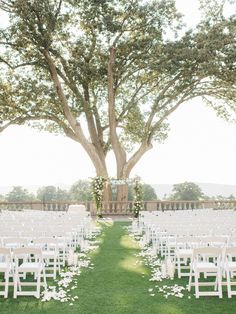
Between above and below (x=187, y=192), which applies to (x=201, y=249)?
below

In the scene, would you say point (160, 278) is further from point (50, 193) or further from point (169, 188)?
point (169, 188)

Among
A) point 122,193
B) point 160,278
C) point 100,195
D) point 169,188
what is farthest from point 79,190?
point 160,278

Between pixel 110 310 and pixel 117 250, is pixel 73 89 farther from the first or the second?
pixel 110 310

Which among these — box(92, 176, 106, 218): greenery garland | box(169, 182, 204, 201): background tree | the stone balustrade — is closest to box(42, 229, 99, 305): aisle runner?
box(92, 176, 106, 218): greenery garland

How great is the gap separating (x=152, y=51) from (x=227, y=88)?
6736 millimetres

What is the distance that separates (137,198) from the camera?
26.4 meters

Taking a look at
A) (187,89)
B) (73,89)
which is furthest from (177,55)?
(73,89)

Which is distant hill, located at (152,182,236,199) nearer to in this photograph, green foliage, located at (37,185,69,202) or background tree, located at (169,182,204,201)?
background tree, located at (169,182,204,201)

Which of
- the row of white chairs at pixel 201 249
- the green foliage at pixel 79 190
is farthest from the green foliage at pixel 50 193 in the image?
the row of white chairs at pixel 201 249

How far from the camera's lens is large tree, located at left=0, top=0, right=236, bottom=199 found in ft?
90.6

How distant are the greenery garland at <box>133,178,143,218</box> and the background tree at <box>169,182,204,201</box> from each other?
5562 centimetres

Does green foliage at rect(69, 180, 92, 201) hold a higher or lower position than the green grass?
higher

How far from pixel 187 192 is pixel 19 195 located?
33.6 m

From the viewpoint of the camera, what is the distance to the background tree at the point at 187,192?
82.1 meters
